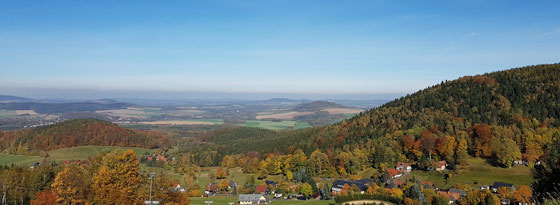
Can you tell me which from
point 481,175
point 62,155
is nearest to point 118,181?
point 481,175

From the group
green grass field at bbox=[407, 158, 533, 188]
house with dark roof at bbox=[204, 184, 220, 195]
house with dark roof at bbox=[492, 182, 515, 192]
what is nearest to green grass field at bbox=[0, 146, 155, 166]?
house with dark roof at bbox=[204, 184, 220, 195]

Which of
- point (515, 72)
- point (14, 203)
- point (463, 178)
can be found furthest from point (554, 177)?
point (515, 72)

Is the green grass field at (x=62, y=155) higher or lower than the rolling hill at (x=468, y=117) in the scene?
lower

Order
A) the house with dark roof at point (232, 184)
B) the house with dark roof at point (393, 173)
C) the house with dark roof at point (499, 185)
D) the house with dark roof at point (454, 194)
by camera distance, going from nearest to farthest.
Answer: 1. the house with dark roof at point (454, 194)
2. the house with dark roof at point (499, 185)
3. the house with dark roof at point (393, 173)
4. the house with dark roof at point (232, 184)

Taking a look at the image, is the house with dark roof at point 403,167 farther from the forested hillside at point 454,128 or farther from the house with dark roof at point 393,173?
the house with dark roof at point 393,173

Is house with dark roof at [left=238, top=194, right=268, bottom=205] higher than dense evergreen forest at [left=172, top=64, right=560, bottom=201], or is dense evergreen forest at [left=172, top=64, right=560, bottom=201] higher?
dense evergreen forest at [left=172, top=64, right=560, bottom=201]

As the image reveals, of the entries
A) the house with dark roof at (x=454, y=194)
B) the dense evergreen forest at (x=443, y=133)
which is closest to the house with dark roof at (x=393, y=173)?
the dense evergreen forest at (x=443, y=133)

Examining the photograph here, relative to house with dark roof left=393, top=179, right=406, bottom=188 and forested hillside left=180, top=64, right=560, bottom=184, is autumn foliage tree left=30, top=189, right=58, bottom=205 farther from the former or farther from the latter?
forested hillside left=180, top=64, right=560, bottom=184
